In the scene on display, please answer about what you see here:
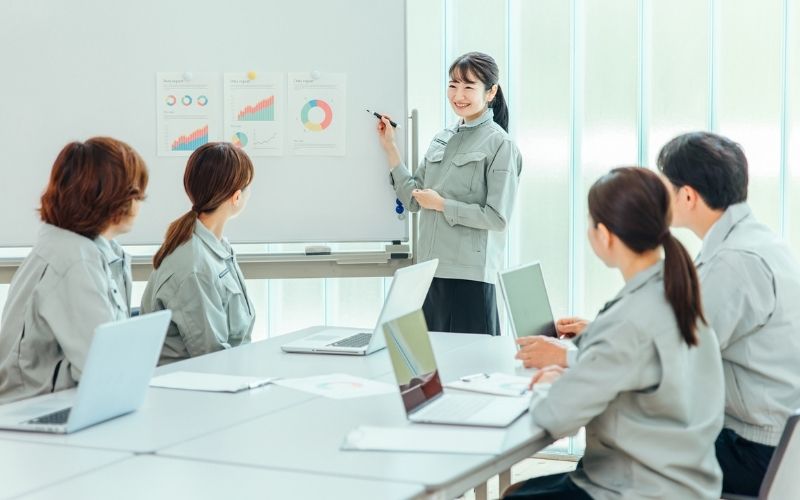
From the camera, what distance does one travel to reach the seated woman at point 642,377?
197cm

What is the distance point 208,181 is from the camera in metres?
3.14

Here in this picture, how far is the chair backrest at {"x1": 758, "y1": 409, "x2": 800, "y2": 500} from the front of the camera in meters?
2.00

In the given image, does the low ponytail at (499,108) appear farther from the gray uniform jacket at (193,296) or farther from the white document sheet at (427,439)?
the white document sheet at (427,439)

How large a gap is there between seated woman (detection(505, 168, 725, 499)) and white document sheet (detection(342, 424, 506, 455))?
16 cm

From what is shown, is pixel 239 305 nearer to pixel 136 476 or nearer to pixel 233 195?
pixel 233 195

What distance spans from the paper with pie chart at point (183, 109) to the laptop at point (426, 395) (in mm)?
2090

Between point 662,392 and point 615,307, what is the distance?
203mm

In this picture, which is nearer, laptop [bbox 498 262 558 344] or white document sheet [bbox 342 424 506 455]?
white document sheet [bbox 342 424 506 455]

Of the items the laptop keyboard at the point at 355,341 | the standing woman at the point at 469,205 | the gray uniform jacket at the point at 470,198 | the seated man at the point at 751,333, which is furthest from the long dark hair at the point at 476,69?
A: the seated man at the point at 751,333

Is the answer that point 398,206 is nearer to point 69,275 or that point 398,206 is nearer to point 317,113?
point 317,113

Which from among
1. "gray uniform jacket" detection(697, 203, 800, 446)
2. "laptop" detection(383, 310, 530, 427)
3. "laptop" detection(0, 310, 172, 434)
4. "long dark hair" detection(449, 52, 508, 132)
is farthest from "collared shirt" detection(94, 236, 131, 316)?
"long dark hair" detection(449, 52, 508, 132)

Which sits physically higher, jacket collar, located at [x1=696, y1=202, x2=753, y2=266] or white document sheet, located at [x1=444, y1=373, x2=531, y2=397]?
jacket collar, located at [x1=696, y1=202, x2=753, y2=266]

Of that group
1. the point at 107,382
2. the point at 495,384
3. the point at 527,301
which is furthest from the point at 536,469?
the point at 107,382

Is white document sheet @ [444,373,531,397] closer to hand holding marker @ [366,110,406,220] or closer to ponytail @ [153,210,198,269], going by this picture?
ponytail @ [153,210,198,269]
